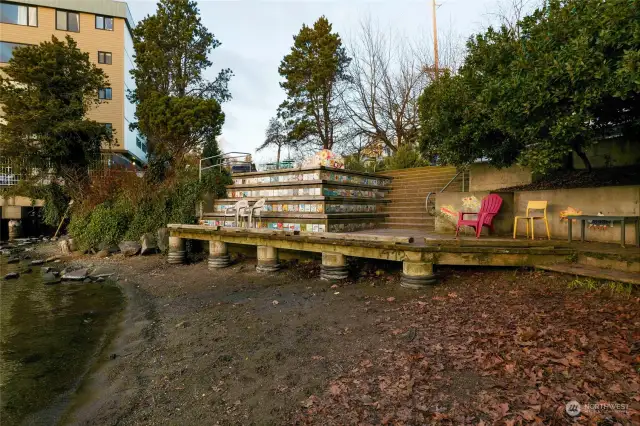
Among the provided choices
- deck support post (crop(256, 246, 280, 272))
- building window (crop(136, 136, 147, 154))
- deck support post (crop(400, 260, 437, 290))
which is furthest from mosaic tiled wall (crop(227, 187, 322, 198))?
building window (crop(136, 136, 147, 154))

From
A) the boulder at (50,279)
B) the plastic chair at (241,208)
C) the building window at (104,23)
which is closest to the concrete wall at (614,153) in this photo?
the plastic chair at (241,208)

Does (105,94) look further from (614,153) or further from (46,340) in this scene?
Result: (614,153)

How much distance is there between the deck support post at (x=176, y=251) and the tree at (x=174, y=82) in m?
8.04

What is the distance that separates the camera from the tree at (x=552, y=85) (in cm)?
487

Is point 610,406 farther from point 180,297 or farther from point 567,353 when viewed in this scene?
point 180,297

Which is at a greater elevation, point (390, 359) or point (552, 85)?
point (552, 85)

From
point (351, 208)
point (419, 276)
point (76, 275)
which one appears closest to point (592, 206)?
point (419, 276)

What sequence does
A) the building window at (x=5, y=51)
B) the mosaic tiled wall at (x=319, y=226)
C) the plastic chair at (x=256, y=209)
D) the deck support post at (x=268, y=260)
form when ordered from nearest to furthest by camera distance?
the deck support post at (x=268, y=260), the mosaic tiled wall at (x=319, y=226), the plastic chair at (x=256, y=209), the building window at (x=5, y=51)

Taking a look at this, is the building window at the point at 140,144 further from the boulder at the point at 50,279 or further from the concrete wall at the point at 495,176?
the concrete wall at the point at 495,176

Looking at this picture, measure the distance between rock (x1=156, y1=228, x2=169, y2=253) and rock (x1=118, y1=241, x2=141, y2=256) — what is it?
0.85m

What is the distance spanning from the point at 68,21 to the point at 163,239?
74.2 ft

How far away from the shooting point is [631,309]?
385 cm

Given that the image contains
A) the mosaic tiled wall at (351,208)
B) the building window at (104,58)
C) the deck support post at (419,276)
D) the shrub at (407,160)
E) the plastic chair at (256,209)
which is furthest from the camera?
the building window at (104,58)

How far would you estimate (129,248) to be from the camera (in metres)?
12.1
